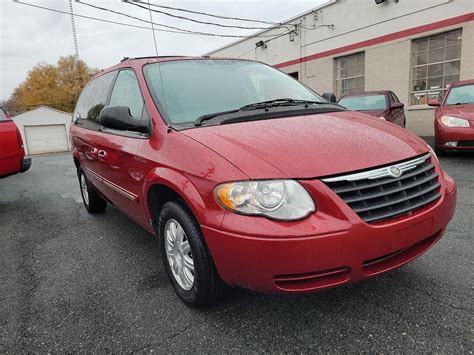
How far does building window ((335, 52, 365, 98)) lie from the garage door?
25668mm

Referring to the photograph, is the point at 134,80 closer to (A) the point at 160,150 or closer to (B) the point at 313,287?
(A) the point at 160,150

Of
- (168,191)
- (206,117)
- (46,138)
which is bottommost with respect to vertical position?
(46,138)

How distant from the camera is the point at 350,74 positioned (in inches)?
577

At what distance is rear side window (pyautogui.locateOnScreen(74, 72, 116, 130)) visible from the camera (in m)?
3.67

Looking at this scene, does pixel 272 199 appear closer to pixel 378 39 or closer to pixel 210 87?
pixel 210 87

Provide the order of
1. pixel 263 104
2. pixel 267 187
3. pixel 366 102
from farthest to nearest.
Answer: pixel 366 102 → pixel 263 104 → pixel 267 187

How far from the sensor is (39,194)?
6387 mm

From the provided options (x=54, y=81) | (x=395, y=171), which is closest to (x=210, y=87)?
(x=395, y=171)

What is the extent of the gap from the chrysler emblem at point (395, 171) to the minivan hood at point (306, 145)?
1.8 inches

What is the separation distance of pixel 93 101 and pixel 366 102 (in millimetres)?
7117

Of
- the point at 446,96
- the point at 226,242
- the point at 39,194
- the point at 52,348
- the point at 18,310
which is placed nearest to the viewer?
the point at 226,242

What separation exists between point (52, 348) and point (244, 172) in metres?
1.48

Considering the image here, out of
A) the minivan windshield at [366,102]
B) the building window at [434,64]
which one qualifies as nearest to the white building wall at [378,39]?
the building window at [434,64]

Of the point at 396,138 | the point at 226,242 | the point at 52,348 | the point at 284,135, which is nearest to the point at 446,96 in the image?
Answer: the point at 396,138
